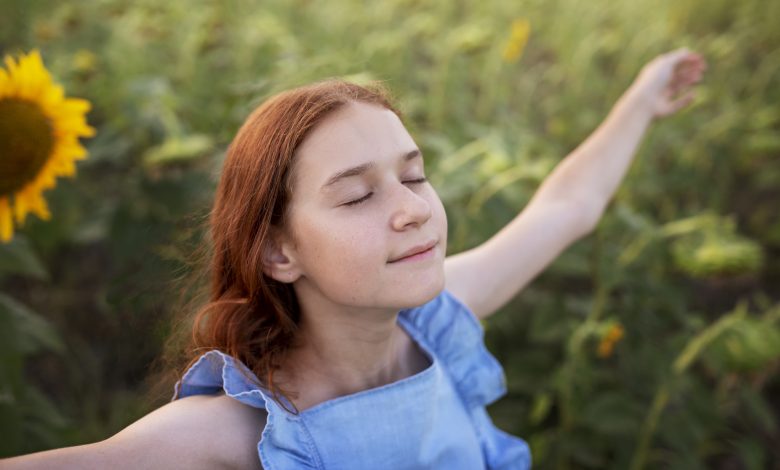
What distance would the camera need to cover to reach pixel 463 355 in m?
0.98

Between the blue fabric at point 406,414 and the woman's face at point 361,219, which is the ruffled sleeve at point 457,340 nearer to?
the blue fabric at point 406,414

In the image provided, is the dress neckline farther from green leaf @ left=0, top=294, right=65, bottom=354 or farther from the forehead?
green leaf @ left=0, top=294, right=65, bottom=354

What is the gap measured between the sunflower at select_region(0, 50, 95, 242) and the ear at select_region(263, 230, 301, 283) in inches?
18.7

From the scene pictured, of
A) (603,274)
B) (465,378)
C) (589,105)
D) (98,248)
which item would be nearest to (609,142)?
(603,274)

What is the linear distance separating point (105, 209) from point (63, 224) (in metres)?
0.11

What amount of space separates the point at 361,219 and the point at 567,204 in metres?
0.45

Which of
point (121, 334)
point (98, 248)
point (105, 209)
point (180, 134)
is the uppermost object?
point (180, 134)

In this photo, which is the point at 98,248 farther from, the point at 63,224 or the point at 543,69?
the point at 543,69

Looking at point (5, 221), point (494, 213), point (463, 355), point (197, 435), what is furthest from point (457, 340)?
point (5, 221)

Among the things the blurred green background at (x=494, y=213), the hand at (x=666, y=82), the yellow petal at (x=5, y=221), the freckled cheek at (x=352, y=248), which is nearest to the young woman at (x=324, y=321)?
the freckled cheek at (x=352, y=248)

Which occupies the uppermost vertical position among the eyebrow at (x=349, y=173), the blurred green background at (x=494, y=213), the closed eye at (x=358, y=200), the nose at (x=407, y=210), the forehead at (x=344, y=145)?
the forehead at (x=344, y=145)

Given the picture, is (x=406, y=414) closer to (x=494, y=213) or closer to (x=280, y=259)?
(x=280, y=259)

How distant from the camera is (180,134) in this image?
4.34 feet

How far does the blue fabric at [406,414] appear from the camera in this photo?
0.76m
